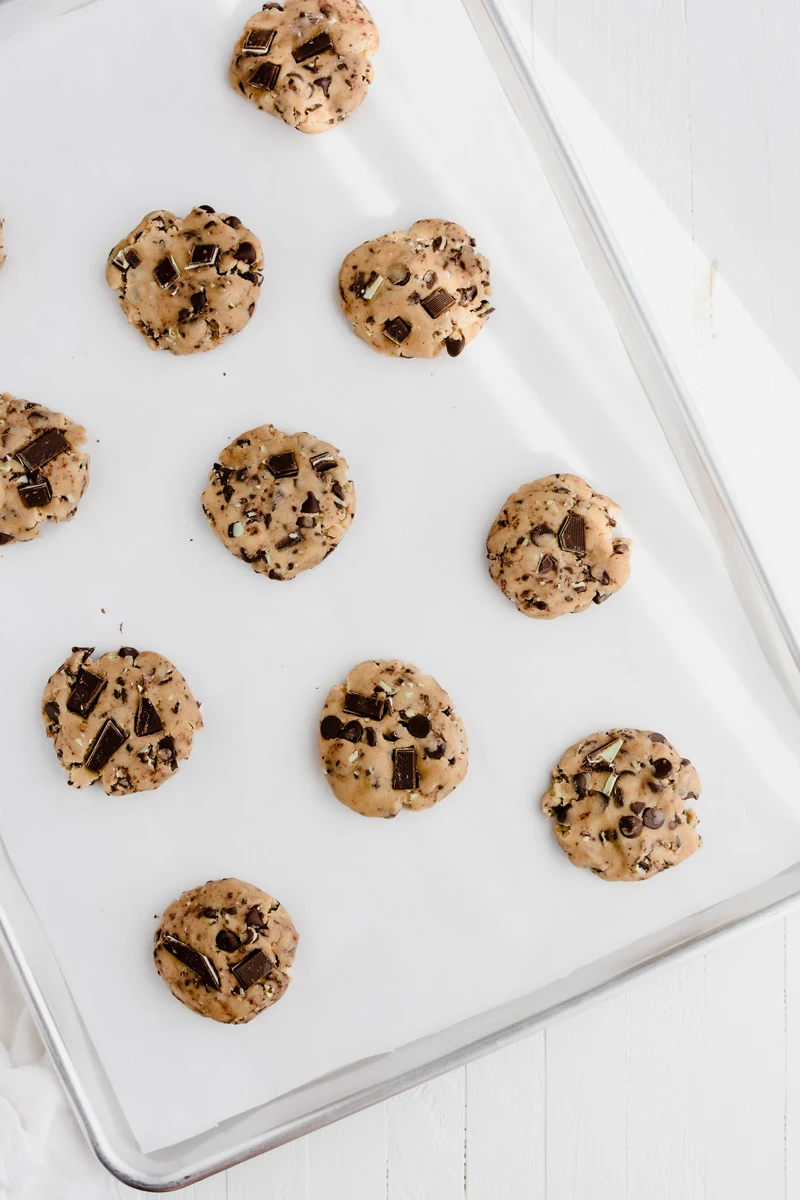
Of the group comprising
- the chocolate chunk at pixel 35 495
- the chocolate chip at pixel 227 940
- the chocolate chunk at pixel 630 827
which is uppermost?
the chocolate chunk at pixel 35 495

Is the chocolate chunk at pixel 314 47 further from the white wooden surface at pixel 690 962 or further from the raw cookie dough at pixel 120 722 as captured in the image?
the raw cookie dough at pixel 120 722

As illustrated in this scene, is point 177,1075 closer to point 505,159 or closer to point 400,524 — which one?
point 400,524

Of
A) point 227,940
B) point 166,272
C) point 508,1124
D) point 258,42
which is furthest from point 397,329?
point 508,1124

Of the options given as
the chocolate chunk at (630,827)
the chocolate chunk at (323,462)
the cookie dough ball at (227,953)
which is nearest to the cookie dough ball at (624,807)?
the chocolate chunk at (630,827)

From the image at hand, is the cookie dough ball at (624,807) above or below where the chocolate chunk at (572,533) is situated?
below

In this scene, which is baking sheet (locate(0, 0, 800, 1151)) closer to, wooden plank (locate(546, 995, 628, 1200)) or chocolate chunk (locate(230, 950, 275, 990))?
chocolate chunk (locate(230, 950, 275, 990))

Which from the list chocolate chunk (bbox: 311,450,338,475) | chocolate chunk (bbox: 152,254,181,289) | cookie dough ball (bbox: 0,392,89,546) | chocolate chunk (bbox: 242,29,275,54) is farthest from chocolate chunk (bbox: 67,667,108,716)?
chocolate chunk (bbox: 242,29,275,54)
